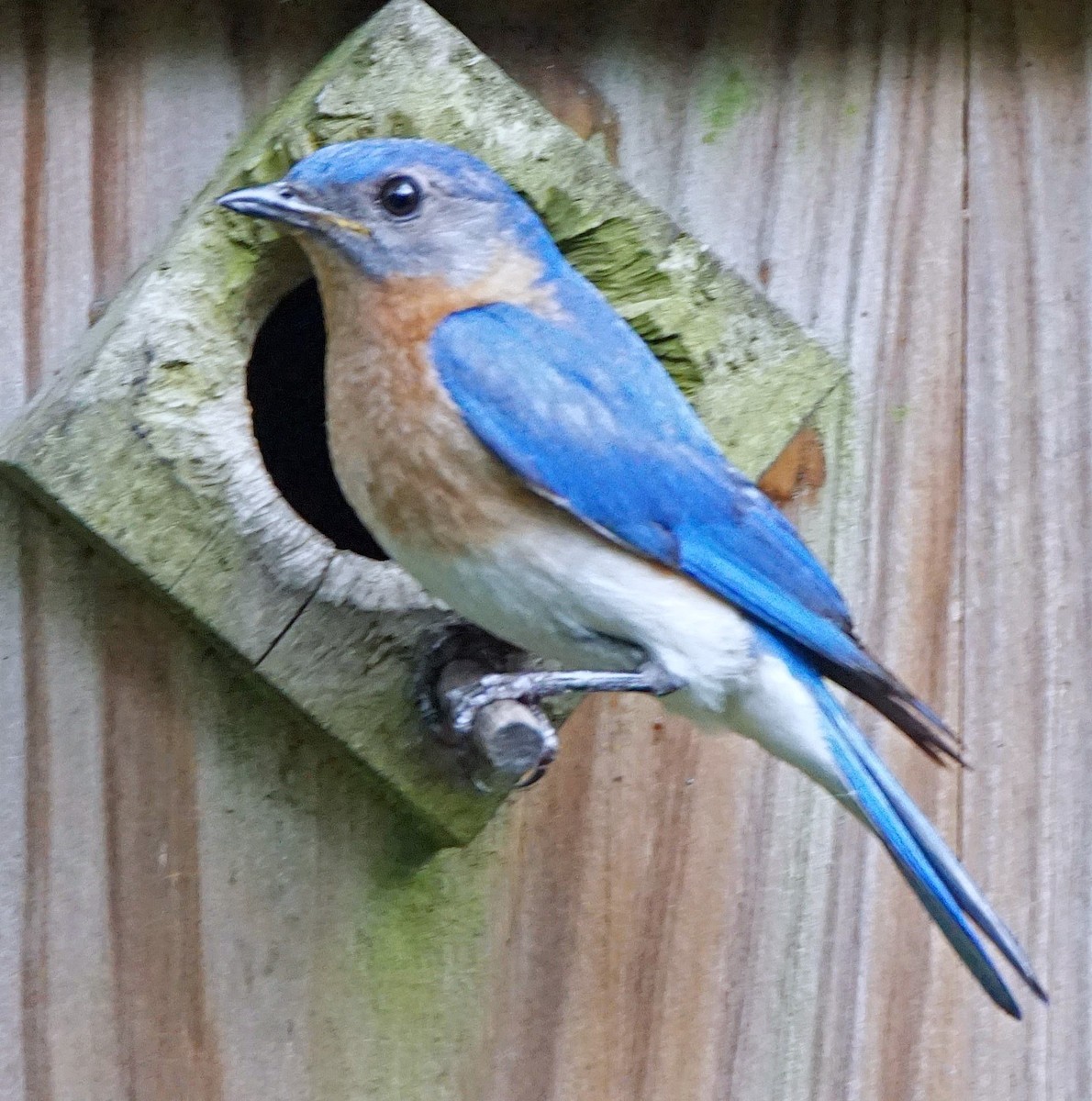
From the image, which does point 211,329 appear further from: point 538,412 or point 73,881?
point 73,881

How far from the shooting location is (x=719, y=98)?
1.94 m

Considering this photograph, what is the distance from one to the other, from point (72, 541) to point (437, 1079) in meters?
0.73

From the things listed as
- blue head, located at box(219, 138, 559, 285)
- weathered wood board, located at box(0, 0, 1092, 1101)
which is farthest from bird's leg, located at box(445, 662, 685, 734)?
blue head, located at box(219, 138, 559, 285)

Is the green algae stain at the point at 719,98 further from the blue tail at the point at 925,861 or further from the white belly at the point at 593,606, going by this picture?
the blue tail at the point at 925,861

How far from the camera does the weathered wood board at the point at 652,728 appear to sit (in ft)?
5.91

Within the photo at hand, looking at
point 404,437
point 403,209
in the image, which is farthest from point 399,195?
point 404,437

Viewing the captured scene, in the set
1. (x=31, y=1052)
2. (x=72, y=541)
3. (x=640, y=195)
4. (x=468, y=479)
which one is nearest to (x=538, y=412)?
(x=468, y=479)

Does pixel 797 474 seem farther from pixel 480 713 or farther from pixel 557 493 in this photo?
pixel 480 713

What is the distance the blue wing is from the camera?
1.69m

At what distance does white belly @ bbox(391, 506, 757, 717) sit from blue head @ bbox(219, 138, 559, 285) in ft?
1.10

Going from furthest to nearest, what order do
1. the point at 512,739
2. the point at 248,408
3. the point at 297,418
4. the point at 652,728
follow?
the point at 297,418 < the point at 652,728 < the point at 248,408 < the point at 512,739

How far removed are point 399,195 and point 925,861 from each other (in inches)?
34.8

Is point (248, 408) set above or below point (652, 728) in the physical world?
above

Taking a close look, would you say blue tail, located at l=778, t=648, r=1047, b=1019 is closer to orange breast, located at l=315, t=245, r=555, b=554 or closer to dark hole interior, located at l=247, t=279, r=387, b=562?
orange breast, located at l=315, t=245, r=555, b=554
